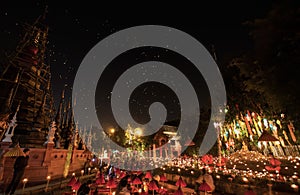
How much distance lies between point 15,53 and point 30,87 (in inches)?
170

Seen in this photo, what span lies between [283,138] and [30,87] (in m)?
27.0

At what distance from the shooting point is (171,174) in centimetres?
1413

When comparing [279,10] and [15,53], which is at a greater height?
[15,53]

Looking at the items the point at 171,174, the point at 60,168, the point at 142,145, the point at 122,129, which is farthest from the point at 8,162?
the point at 122,129

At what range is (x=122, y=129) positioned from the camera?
154 feet

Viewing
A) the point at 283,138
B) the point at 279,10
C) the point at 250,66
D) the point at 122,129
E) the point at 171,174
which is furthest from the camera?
the point at 122,129

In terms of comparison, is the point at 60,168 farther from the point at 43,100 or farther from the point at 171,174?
the point at 171,174

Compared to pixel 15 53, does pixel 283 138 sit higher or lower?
lower

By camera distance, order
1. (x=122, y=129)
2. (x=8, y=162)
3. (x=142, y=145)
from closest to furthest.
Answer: (x=8, y=162) < (x=142, y=145) < (x=122, y=129)

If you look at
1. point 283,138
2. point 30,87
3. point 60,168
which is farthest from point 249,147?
point 30,87

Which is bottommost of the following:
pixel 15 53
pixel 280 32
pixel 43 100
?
pixel 280 32

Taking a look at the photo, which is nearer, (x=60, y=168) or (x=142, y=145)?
(x=60, y=168)

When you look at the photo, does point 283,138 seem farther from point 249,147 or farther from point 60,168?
point 60,168

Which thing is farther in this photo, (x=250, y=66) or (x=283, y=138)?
(x=283, y=138)
